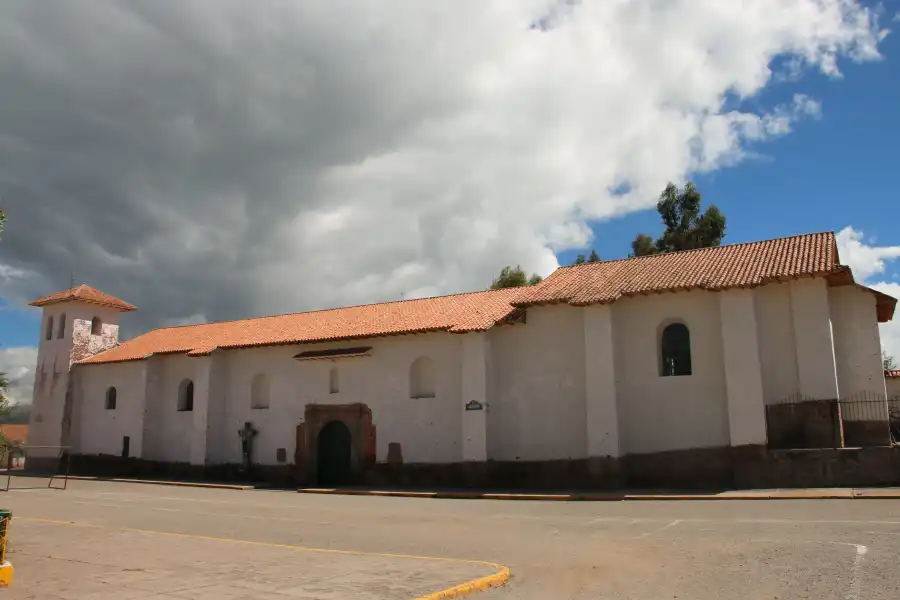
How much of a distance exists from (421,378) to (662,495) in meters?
9.30

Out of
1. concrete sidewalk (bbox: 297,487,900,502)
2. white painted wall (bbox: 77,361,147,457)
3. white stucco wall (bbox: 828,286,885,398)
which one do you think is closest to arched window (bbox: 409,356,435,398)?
concrete sidewalk (bbox: 297,487,900,502)

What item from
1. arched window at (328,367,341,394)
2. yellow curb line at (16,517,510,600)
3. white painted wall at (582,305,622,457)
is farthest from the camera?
arched window at (328,367,341,394)

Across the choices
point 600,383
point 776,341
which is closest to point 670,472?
point 600,383

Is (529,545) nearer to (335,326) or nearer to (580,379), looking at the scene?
(580,379)

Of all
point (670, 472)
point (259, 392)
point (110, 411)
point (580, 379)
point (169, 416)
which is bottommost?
point (670, 472)

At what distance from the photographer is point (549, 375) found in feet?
68.2

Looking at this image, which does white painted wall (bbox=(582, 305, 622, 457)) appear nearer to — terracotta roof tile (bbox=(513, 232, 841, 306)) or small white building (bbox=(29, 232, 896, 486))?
small white building (bbox=(29, 232, 896, 486))

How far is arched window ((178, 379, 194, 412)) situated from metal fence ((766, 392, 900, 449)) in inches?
889

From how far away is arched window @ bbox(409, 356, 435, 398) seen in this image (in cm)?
2316

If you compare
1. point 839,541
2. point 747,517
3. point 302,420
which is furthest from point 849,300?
point 302,420

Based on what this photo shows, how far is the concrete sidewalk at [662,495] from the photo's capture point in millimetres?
14641

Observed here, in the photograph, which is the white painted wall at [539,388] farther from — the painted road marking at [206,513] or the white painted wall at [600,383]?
the painted road marking at [206,513]

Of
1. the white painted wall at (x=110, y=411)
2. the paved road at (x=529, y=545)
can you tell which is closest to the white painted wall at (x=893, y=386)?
the paved road at (x=529, y=545)

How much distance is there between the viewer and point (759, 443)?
57.1 feet
